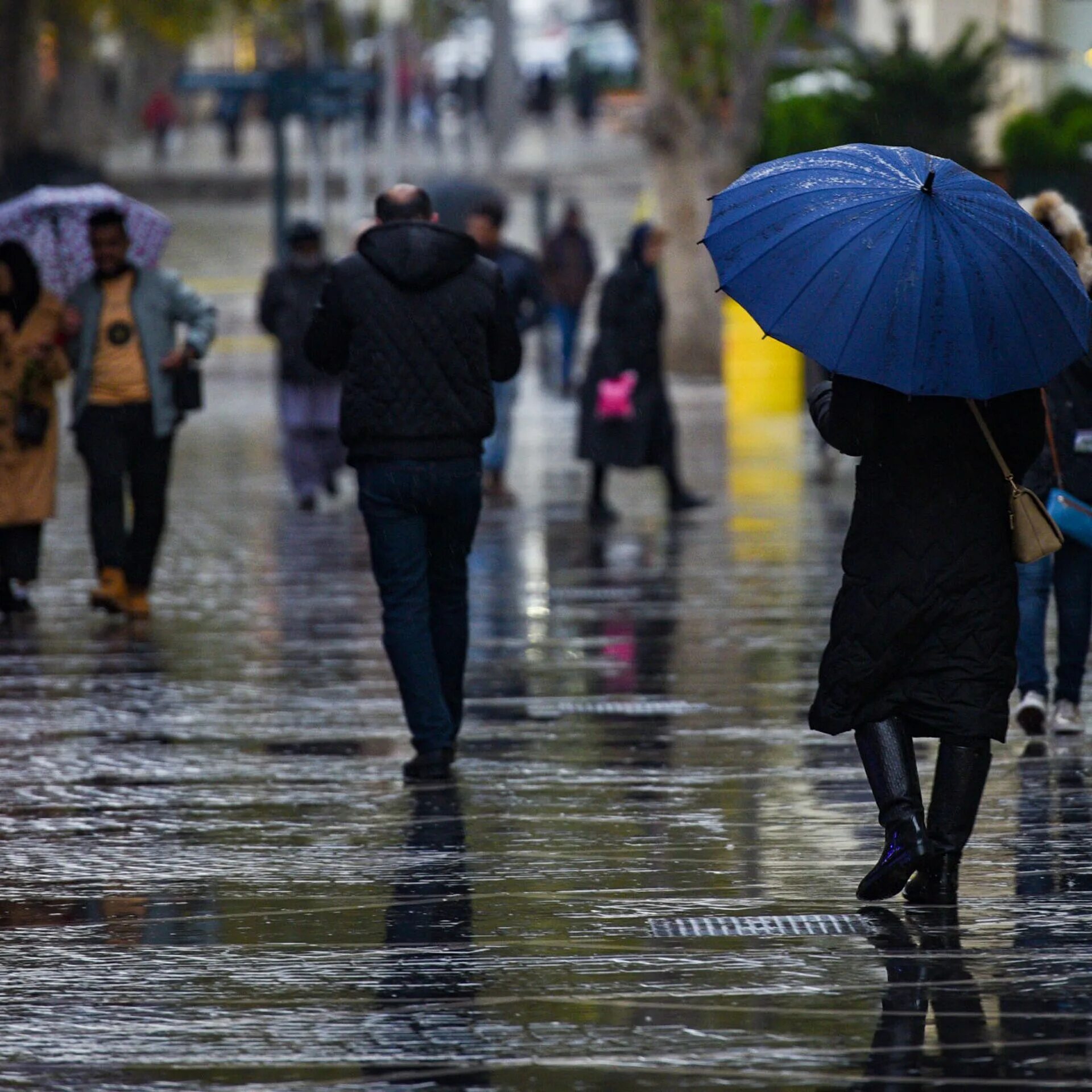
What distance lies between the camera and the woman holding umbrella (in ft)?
20.4

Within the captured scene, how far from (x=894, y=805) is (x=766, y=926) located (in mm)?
441

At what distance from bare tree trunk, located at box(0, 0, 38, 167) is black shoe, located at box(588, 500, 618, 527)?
31.3 meters

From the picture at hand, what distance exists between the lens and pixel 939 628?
633cm

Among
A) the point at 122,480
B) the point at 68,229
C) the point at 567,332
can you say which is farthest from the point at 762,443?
the point at 122,480

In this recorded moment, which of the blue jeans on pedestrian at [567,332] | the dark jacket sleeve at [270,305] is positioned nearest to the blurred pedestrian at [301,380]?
the dark jacket sleeve at [270,305]

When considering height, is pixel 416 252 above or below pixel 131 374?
above

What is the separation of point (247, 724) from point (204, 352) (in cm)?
312

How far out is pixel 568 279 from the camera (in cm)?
2847

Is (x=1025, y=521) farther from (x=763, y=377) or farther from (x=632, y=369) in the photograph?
(x=763, y=377)

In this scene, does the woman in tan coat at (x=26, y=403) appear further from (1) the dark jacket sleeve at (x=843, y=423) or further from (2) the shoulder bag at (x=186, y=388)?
(1) the dark jacket sleeve at (x=843, y=423)

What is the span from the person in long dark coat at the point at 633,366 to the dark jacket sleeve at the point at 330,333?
24.7ft

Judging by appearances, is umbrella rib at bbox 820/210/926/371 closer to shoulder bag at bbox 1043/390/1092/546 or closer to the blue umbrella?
the blue umbrella

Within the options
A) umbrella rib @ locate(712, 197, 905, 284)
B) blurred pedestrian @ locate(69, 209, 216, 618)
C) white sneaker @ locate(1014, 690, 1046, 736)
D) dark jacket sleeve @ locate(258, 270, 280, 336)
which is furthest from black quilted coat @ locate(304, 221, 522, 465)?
dark jacket sleeve @ locate(258, 270, 280, 336)

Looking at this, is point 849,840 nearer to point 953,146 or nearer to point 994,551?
point 994,551
